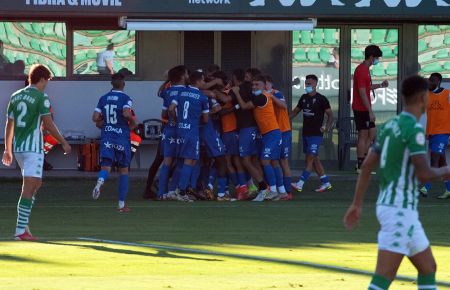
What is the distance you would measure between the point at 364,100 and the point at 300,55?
3.75 metres

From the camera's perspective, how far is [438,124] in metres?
21.2

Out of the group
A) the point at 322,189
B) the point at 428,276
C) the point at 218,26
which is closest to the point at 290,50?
the point at 218,26

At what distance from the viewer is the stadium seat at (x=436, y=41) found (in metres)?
25.9

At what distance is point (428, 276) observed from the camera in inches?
→ 331

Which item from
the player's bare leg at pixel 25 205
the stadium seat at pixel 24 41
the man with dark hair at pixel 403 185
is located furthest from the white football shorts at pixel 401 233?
the stadium seat at pixel 24 41

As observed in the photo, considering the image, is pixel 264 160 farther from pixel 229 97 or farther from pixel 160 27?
pixel 160 27

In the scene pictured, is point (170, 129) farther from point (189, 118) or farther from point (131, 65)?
point (131, 65)

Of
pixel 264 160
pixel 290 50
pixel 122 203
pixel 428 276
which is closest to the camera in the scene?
pixel 428 276

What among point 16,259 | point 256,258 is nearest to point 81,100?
→ point 16,259

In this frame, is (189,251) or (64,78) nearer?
(189,251)

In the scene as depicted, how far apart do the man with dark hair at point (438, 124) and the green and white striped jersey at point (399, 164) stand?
12.8 meters

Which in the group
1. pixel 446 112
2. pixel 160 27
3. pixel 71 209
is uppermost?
pixel 160 27

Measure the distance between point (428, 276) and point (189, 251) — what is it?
17.3 ft

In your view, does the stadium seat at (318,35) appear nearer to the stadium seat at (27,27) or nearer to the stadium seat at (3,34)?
the stadium seat at (27,27)
